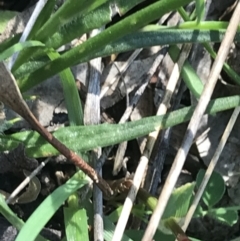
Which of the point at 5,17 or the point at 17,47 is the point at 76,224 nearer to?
the point at 17,47

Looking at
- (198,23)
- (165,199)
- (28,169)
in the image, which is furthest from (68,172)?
(198,23)

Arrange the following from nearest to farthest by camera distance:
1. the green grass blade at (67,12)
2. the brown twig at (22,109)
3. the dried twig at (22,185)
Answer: the brown twig at (22,109) < the green grass blade at (67,12) < the dried twig at (22,185)

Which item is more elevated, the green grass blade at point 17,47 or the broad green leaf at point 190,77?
the broad green leaf at point 190,77

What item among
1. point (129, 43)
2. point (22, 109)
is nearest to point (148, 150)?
Answer: point (129, 43)

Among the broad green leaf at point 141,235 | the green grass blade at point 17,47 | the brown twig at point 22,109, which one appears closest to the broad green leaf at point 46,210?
the brown twig at point 22,109

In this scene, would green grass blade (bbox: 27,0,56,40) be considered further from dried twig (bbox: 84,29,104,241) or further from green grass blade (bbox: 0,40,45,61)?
dried twig (bbox: 84,29,104,241)

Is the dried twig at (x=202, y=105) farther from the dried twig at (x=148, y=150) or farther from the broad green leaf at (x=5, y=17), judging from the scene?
the broad green leaf at (x=5, y=17)

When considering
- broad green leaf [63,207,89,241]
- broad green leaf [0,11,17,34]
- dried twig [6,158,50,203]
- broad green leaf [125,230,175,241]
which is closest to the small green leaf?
broad green leaf [125,230,175,241]
